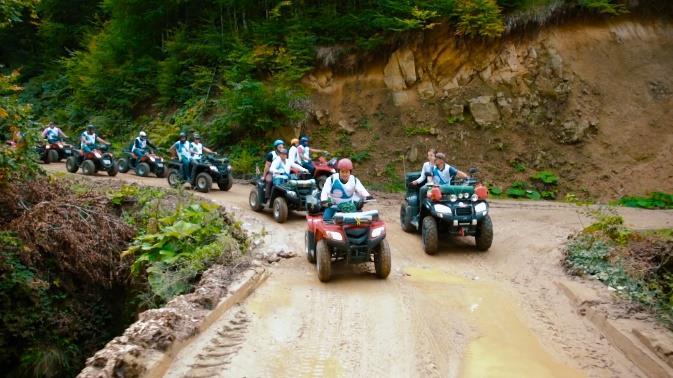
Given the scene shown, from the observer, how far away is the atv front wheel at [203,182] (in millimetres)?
13852

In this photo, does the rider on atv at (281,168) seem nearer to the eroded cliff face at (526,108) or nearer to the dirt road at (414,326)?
the dirt road at (414,326)

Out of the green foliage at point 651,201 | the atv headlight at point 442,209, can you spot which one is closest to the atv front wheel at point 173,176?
the atv headlight at point 442,209

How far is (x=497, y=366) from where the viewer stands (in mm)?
4660

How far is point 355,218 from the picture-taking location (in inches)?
275

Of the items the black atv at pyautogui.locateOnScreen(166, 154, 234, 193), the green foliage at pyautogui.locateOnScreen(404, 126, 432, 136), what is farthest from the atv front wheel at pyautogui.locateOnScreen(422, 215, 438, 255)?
the green foliage at pyautogui.locateOnScreen(404, 126, 432, 136)

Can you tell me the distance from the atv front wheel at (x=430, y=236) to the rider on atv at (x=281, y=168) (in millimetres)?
3583

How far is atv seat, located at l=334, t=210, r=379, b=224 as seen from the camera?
A: 699 cm

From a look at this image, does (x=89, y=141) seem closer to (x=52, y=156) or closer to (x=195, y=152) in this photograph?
(x=52, y=156)

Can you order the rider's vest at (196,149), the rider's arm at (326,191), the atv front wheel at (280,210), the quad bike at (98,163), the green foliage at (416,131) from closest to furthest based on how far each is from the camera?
the rider's arm at (326,191)
the atv front wheel at (280,210)
the rider's vest at (196,149)
the quad bike at (98,163)
the green foliage at (416,131)

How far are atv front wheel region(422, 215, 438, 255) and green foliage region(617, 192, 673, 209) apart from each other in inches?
322

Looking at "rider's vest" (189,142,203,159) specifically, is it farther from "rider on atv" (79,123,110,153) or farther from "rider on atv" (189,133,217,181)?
"rider on atv" (79,123,110,153)

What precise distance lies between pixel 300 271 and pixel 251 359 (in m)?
2.94

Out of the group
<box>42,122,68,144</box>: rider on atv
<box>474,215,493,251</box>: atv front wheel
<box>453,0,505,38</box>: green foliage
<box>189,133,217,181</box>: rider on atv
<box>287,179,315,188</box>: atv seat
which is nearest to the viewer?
<box>474,215,493,251</box>: atv front wheel

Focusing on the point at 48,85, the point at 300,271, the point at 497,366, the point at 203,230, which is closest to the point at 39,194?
the point at 203,230
